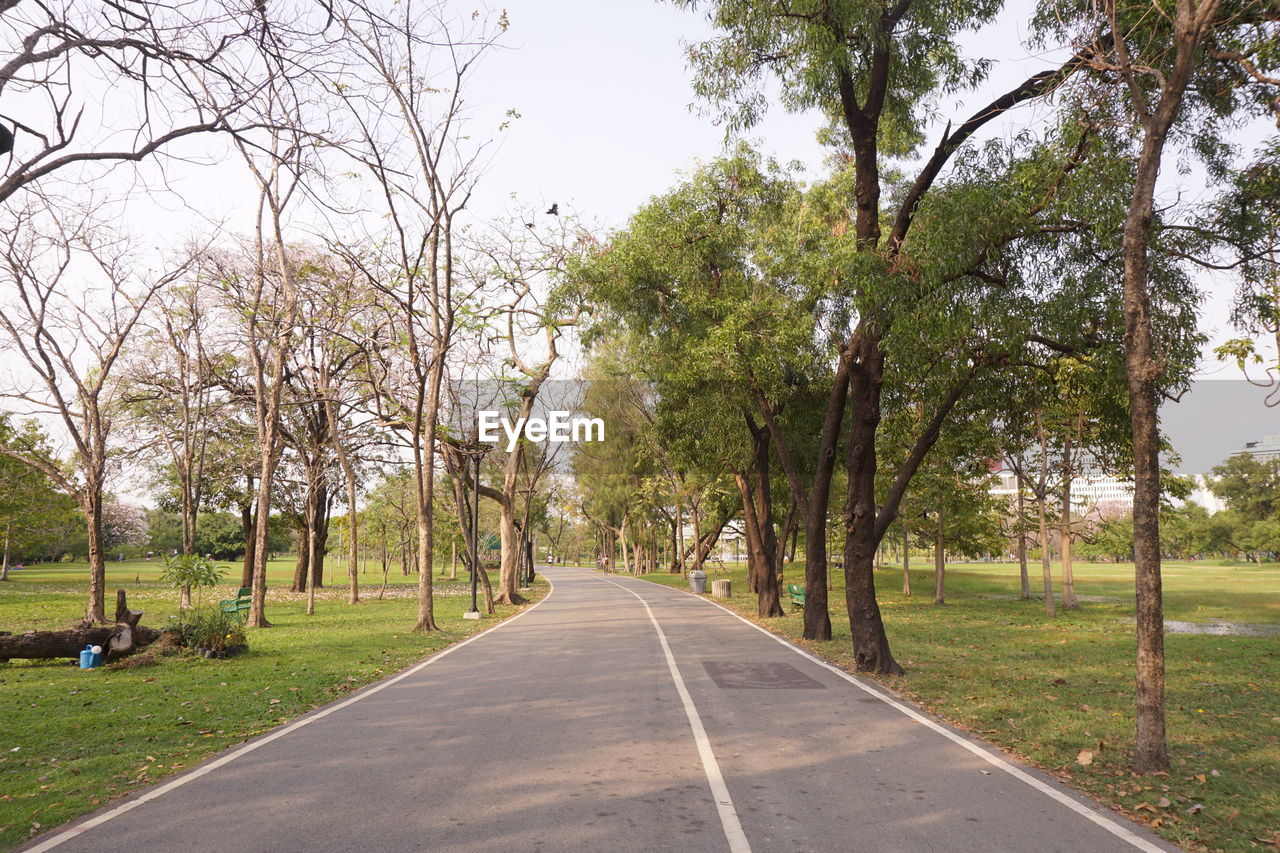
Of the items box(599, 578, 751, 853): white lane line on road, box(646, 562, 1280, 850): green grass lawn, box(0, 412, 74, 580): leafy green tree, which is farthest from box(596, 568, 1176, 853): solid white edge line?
box(0, 412, 74, 580): leafy green tree

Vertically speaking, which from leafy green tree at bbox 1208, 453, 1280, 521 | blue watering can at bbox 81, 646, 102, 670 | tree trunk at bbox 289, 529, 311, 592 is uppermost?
leafy green tree at bbox 1208, 453, 1280, 521

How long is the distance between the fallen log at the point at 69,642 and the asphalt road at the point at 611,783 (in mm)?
5942

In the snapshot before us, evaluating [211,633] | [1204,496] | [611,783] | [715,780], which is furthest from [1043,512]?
[1204,496]

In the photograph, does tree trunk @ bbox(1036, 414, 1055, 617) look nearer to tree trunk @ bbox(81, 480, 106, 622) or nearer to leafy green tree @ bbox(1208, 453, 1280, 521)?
tree trunk @ bbox(81, 480, 106, 622)

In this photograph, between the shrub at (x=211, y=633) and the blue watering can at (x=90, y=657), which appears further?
the shrub at (x=211, y=633)

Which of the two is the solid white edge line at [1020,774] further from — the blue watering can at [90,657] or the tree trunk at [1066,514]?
the tree trunk at [1066,514]

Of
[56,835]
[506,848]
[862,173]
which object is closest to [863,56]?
[862,173]

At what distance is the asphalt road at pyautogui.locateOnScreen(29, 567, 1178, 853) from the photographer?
16.8 ft

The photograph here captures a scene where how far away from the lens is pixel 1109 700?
415 inches

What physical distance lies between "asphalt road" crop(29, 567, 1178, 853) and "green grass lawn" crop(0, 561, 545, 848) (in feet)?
1.69

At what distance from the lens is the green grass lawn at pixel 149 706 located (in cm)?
655

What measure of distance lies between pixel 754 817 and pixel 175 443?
32943 mm

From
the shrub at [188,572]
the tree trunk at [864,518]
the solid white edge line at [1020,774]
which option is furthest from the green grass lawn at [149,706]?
the tree trunk at [864,518]

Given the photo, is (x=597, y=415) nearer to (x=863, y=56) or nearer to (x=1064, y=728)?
(x=863, y=56)
